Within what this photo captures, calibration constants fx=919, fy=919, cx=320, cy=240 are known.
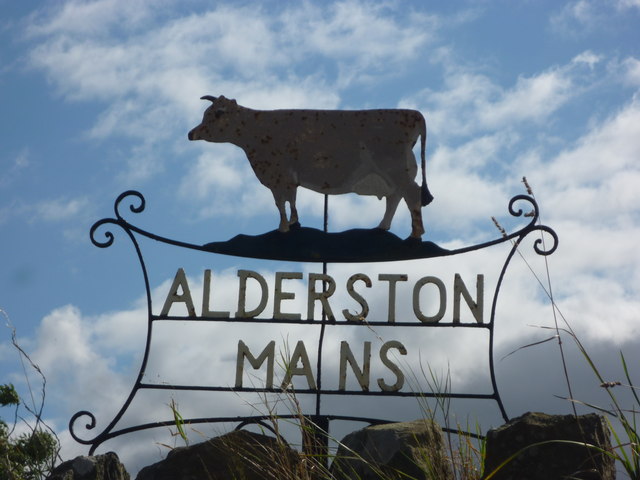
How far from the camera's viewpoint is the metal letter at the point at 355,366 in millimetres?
7133

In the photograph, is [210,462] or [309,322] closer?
[210,462]

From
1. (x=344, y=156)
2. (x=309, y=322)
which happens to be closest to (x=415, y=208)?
(x=344, y=156)

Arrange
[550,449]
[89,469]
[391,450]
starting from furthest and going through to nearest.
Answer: [89,469] → [391,450] → [550,449]

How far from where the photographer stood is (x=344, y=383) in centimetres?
714

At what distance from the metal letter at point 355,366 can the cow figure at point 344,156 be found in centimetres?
110

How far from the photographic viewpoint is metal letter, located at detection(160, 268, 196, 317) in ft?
24.2

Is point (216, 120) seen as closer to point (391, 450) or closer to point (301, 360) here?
point (301, 360)

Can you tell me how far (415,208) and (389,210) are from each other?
226 millimetres

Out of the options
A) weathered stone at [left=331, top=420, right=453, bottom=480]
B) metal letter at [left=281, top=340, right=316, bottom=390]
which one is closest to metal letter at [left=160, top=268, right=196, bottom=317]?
metal letter at [left=281, top=340, right=316, bottom=390]

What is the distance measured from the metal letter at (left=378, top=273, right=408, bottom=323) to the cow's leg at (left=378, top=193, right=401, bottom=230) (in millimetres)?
492

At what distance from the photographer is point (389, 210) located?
775cm

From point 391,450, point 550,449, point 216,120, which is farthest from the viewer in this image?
point 216,120

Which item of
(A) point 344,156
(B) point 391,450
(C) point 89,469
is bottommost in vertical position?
(C) point 89,469

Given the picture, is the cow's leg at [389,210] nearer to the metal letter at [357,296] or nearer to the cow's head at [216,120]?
the metal letter at [357,296]
